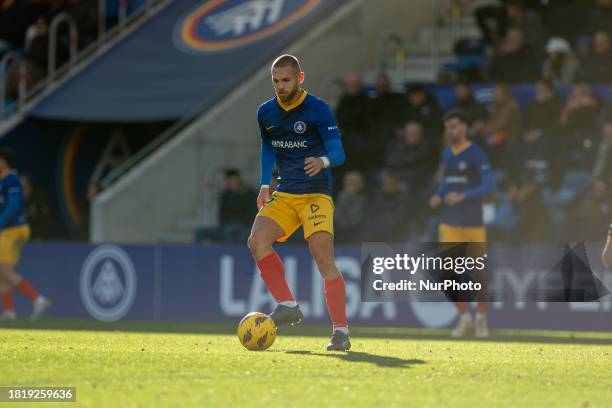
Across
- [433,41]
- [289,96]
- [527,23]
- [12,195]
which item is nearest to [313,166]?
[289,96]

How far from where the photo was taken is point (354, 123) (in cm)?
2080

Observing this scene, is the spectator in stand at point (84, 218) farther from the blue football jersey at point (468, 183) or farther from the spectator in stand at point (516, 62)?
the blue football jersey at point (468, 183)

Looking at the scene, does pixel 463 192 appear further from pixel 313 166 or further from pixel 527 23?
pixel 527 23

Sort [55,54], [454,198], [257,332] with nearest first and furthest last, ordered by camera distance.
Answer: [257,332], [454,198], [55,54]

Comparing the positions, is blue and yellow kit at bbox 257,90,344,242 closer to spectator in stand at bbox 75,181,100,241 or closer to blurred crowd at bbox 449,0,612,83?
blurred crowd at bbox 449,0,612,83

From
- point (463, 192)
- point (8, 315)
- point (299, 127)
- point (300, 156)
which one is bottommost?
point (8, 315)

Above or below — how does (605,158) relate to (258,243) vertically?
above

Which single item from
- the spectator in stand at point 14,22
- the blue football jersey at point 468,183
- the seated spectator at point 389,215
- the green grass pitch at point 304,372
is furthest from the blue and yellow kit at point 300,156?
the spectator in stand at point 14,22

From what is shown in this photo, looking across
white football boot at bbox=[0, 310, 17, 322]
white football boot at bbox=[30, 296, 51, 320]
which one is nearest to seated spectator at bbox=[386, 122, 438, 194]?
white football boot at bbox=[30, 296, 51, 320]

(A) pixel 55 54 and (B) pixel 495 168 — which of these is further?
(A) pixel 55 54

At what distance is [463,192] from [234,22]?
364 inches

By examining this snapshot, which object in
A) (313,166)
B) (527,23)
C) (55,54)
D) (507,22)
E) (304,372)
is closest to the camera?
(304,372)

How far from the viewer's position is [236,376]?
29.9ft

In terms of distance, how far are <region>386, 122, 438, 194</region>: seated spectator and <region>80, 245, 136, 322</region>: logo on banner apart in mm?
4090
